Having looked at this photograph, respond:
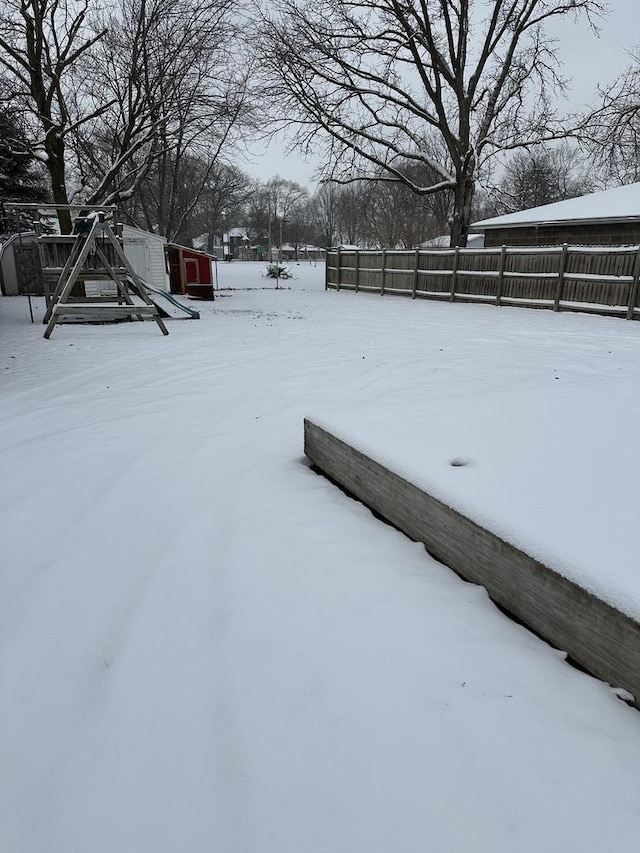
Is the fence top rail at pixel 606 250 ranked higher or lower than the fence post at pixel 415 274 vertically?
higher

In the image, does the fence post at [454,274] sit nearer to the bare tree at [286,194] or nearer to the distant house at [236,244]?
the distant house at [236,244]

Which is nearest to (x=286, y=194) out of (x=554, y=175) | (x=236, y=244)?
(x=236, y=244)

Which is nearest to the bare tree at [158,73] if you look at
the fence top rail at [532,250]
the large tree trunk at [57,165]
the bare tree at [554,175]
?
the large tree trunk at [57,165]

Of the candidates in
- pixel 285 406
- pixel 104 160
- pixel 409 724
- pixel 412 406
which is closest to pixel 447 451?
pixel 412 406

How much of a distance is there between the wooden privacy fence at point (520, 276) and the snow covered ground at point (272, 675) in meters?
10.1

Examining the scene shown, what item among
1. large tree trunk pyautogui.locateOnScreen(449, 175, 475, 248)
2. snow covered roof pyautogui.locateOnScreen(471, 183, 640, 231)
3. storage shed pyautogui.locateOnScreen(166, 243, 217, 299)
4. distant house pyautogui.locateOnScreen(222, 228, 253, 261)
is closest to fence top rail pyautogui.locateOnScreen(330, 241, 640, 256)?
snow covered roof pyautogui.locateOnScreen(471, 183, 640, 231)

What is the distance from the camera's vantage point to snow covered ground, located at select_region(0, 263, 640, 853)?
4.08 ft

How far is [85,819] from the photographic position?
4.13 feet

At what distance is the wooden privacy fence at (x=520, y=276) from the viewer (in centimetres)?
1220

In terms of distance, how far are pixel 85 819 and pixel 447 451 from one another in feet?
6.25

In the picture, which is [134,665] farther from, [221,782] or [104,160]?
[104,160]

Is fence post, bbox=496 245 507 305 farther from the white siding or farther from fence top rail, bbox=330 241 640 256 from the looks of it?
the white siding

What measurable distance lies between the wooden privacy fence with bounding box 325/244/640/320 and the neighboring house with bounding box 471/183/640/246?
4270 mm

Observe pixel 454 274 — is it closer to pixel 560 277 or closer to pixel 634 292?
pixel 560 277
